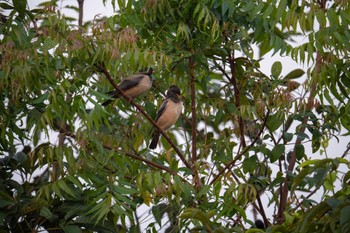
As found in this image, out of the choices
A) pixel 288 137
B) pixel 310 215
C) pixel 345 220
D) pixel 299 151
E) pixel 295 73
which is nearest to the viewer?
pixel 345 220

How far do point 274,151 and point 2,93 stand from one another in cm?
223

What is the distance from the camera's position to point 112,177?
22.6ft

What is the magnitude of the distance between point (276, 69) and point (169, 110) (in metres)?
2.08

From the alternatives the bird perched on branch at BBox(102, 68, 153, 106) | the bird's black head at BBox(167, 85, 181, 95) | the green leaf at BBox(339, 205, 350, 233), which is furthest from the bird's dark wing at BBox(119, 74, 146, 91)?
the green leaf at BBox(339, 205, 350, 233)

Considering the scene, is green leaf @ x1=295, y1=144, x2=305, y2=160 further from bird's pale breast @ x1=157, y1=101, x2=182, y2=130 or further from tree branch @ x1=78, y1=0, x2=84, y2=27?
tree branch @ x1=78, y1=0, x2=84, y2=27

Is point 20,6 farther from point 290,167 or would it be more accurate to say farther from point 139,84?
point 290,167

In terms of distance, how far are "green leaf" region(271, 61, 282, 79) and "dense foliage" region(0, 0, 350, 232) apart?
11 millimetres

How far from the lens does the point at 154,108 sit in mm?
7945

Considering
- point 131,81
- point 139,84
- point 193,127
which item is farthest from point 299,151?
point 131,81

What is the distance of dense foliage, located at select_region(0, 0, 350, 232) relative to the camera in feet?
Answer: 21.8

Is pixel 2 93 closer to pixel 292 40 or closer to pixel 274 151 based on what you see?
pixel 274 151

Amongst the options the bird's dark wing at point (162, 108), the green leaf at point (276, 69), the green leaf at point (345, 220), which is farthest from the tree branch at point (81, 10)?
the green leaf at point (345, 220)

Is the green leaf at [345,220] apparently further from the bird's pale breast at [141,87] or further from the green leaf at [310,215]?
the bird's pale breast at [141,87]

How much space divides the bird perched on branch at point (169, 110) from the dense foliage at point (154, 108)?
57 centimetres
